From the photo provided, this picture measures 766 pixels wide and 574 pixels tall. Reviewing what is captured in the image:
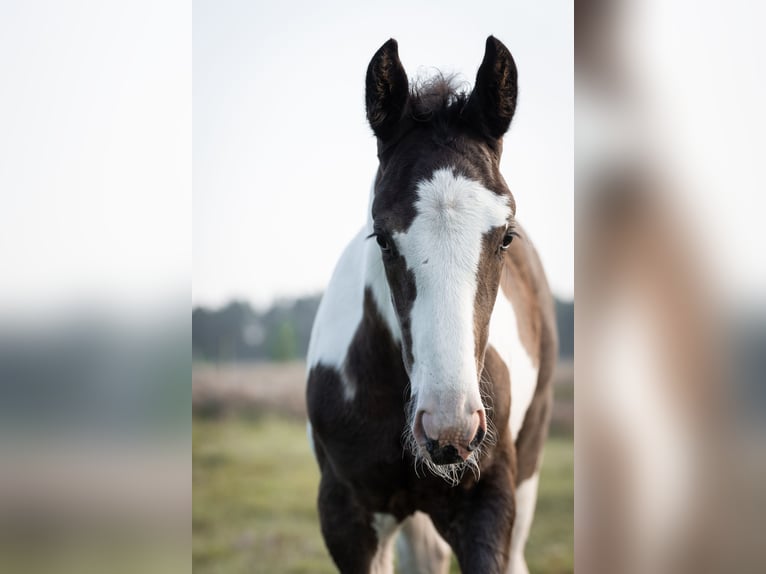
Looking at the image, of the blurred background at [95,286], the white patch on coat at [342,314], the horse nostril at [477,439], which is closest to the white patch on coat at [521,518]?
the white patch on coat at [342,314]

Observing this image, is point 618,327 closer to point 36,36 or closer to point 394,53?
point 394,53

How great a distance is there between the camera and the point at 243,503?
468 centimetres

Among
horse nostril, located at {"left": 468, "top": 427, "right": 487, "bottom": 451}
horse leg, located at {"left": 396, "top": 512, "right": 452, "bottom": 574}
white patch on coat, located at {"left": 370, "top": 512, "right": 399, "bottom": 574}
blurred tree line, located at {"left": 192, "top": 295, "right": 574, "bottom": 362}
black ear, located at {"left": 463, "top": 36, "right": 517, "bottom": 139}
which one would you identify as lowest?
horse leg, located at {"left": 396, "top": 512, "right": 452, "bottom": 574}

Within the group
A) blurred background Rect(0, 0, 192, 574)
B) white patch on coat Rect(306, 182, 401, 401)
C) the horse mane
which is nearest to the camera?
blurred background Rect(0, 0, 192, 574)

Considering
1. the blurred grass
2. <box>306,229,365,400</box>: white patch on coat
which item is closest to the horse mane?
<box>306,229,365,400</box>: white patch on coat

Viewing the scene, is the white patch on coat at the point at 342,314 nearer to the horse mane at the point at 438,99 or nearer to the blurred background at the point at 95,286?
the horse mane at the point at 438,99

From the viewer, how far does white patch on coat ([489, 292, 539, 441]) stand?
183 centimetres

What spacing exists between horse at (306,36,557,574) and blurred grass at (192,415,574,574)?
220 centimetres

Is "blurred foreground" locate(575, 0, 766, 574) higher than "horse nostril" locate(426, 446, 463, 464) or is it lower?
higher

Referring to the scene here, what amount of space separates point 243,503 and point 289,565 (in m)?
0.85

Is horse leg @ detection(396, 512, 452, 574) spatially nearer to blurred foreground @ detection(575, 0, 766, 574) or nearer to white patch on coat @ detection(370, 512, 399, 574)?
white patch on coat @ detection(370, 512, 399, 574)

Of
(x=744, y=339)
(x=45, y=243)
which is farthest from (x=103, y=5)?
(x=744, y=339)

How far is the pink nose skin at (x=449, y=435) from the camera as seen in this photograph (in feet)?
4.00

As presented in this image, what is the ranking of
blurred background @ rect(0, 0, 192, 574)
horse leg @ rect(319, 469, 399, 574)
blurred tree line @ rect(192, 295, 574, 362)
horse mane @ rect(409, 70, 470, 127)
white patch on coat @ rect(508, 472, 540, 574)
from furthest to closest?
1. blurred tree line @ rect(192, 295, 574, 362)
2. white patch on coat @ rect(508, 472, 540, 574)
3. horse leg @ rect(319, 469, 399, 574)
4. horse mane @ rect(409, 70, 470, 127)
5. blurred background @ rect(0, 0, 192, 574)
